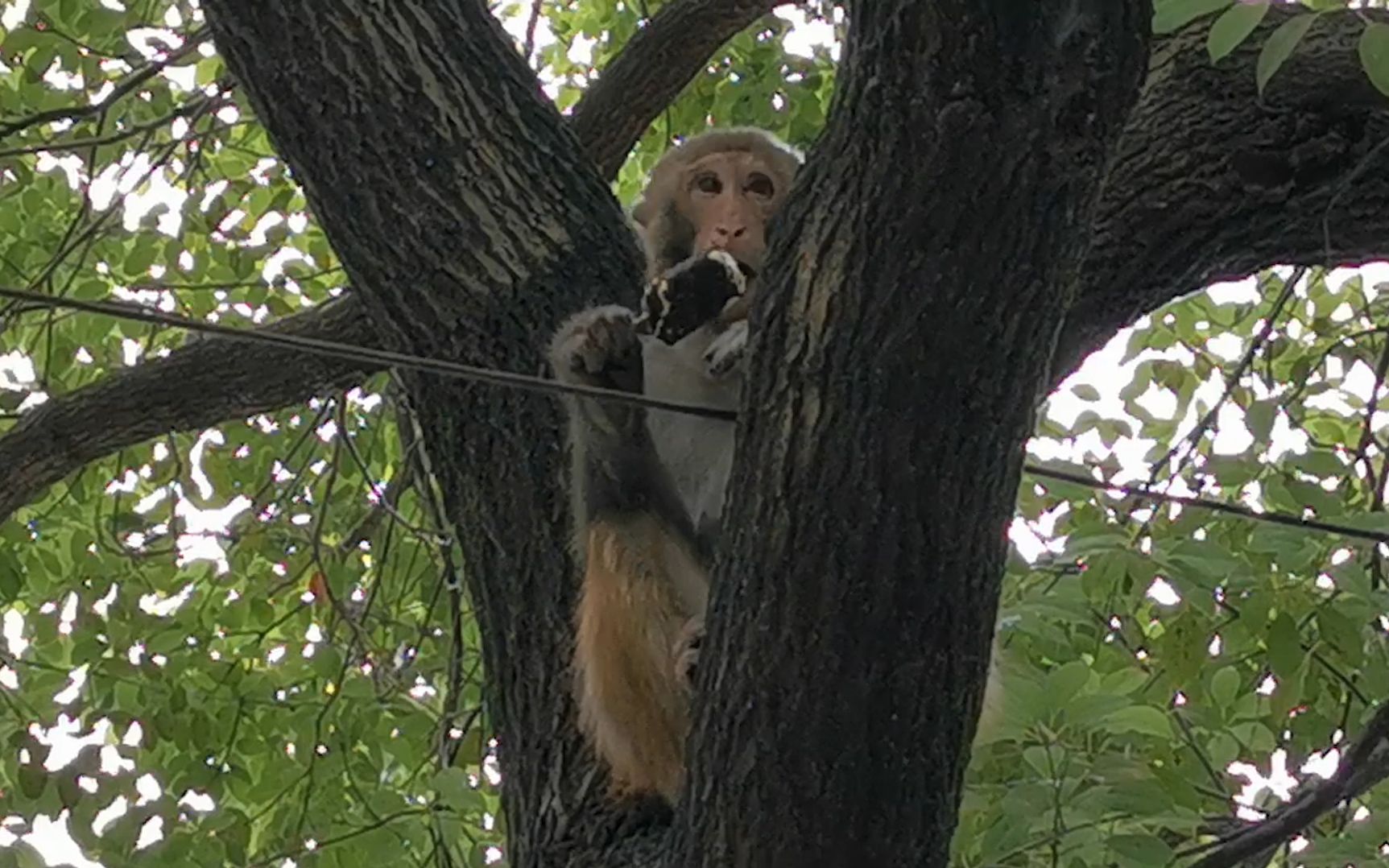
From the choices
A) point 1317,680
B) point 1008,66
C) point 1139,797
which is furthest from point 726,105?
point 1008,66

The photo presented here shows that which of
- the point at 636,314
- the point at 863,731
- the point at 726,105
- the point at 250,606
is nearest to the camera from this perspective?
the point at 863,731

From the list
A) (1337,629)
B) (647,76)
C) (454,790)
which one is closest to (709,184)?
(647,76)

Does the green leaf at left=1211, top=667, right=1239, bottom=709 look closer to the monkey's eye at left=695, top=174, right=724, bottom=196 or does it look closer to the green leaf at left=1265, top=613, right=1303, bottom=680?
the green leaf at left=1265, top=613, right=1303, bottom=680

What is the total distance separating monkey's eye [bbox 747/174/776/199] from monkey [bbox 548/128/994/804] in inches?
7.8

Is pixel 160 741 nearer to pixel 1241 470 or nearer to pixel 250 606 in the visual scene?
pixel 250 606

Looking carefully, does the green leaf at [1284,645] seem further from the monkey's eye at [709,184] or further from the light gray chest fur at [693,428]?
the monkey's eye at [709,184]

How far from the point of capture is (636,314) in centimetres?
373

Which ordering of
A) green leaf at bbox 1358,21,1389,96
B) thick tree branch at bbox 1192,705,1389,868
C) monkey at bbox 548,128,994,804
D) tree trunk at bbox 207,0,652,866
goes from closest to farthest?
green leaf at bbox 1358,21,1389,96
thick tree branch at bbox 1192,705,1389,868
monkey at bbox 548,128,994,804
tree trunk at bbox 207,0,652,866

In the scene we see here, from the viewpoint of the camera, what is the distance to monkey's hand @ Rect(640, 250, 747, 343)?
10.7 ft

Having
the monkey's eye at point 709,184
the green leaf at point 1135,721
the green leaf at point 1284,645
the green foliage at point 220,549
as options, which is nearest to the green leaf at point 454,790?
the green foliage at point 220,549

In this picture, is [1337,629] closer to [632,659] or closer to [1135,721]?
[1135,721]

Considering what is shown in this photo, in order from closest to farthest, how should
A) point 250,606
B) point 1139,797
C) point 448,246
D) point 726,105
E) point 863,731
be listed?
point 863,731
point 1139,797
point 448,246
point 250,606
point 726,105

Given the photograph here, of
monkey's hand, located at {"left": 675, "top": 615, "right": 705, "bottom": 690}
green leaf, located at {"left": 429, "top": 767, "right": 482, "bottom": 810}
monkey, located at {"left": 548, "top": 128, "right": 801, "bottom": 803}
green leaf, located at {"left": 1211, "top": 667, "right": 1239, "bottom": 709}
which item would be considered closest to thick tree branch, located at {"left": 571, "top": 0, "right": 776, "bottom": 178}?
monkey, located at {"left": 548, "top": 128, "right": 801, "bottom": 803}

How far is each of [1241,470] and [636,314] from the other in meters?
1.46
